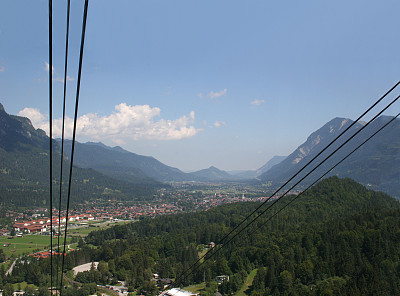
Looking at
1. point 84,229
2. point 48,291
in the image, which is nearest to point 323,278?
point 48,291

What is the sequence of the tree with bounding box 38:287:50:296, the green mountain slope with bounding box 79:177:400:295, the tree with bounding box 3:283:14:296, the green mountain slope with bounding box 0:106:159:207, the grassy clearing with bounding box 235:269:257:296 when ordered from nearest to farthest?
the green mountain slope with bounding box 79:177:400:295
the tree with bounding box 3:283:14:296
the grassy clearing with bounding box 235:269:257:296
the tree with bounding box 38:287:50:296
the green mountain slope with bounding box 0:106:159:207

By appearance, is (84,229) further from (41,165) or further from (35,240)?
(41,165)

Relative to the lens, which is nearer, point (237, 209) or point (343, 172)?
point (237, 209)

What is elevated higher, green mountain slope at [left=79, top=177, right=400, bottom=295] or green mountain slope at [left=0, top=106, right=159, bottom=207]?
green mountain slope at [left=0, top=106, right=159, bottom=207]

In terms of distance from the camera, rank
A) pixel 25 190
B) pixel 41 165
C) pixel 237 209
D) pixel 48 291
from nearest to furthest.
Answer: pixel 48 291, pixel 237 209, pixel 25 190, pixel 41 165

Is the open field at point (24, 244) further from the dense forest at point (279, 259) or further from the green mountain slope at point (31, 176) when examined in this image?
the green mountain slope at point (31, 176)

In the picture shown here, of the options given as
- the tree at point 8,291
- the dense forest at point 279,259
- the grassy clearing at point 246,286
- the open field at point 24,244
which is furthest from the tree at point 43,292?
the open field at point 24,244

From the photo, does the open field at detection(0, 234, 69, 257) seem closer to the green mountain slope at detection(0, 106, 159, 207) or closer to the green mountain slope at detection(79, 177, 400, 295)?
the green mountain slope at detection(79, 177, 400, 295)

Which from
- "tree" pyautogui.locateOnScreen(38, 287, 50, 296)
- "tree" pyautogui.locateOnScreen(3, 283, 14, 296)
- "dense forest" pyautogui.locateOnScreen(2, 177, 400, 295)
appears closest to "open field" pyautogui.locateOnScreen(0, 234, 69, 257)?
"dense forest" pyautogui.locateOnScreen(2, 177, 400, 295)

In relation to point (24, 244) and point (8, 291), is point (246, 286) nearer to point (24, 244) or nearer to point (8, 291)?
point (8, 291)
